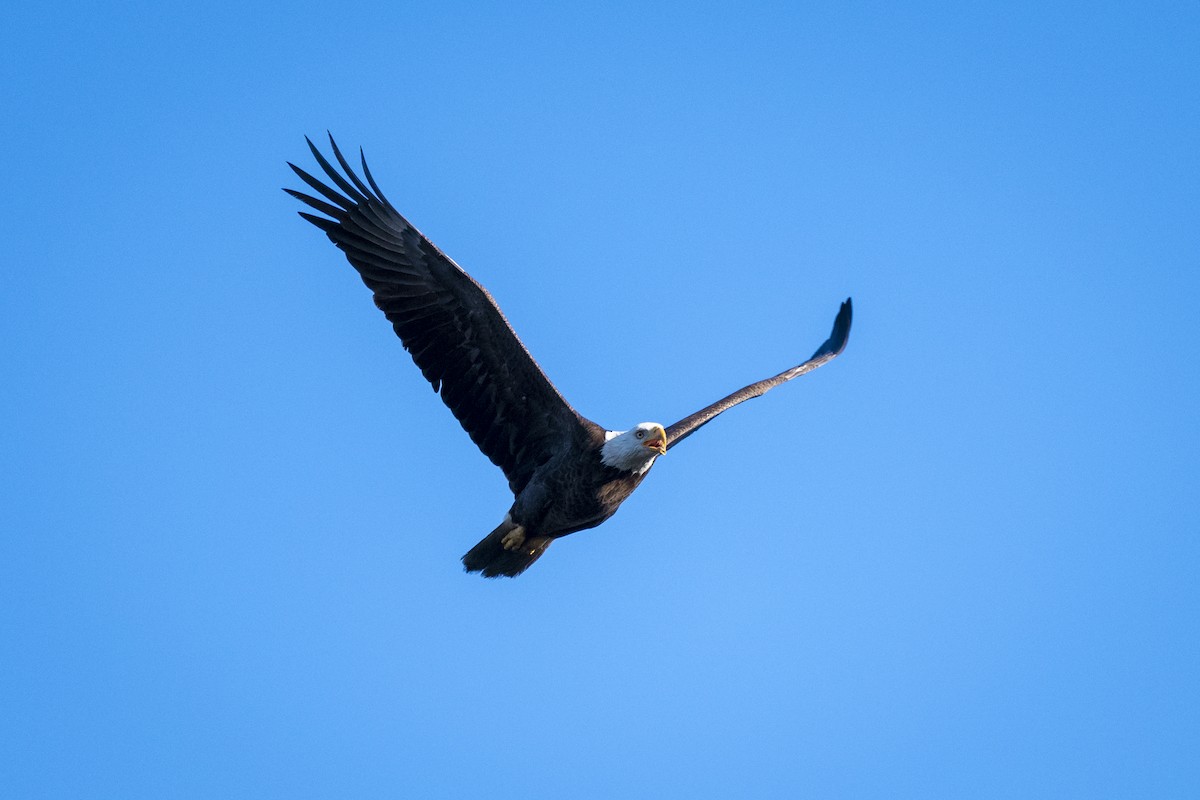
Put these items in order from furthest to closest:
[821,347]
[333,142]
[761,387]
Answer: [821,347], [761,387], [333,142]

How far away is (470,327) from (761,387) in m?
2.90

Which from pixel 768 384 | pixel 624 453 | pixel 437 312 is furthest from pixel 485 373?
pixel 768 384

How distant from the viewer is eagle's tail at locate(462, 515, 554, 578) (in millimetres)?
11523

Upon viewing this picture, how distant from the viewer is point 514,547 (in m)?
11.6

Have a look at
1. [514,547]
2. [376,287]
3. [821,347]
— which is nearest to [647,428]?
[514,547]

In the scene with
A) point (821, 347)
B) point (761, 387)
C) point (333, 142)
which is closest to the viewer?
point (333, 142)

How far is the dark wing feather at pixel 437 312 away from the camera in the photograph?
1109 centimetres

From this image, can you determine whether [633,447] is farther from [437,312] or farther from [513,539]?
[437,312]

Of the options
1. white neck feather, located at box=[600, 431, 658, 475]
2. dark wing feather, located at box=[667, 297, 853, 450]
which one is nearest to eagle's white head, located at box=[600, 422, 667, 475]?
white neck feather, located at box=[600, 431, 658, 475]

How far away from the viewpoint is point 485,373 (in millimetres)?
11375

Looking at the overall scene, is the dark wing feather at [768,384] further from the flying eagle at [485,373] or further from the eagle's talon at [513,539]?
the eagle's talon at [513,539]

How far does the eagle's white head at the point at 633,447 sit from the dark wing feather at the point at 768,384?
0.45m

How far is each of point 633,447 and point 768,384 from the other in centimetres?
228

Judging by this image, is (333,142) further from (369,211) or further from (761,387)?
(761,387)
